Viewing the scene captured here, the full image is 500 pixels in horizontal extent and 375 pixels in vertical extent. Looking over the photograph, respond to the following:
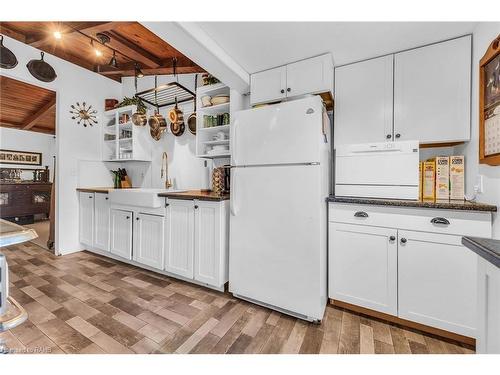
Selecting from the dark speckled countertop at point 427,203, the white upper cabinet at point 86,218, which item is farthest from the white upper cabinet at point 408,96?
the white upper cabinet at point 86,218

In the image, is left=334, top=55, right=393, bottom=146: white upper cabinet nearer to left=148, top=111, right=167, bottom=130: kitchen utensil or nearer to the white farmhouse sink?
the white farmhouse sink

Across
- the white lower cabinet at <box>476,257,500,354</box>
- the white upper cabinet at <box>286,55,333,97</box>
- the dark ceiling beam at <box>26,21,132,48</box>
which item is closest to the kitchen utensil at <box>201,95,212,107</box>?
the white upper cabinet at <box>286,55,333,97</box>

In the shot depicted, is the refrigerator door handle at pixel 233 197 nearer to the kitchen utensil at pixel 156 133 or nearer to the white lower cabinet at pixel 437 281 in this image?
the white lower cabinet at pixel 437 281

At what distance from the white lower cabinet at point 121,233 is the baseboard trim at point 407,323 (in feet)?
7.66

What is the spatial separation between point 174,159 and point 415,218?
2.86 m

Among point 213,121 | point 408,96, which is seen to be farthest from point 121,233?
point 408,96

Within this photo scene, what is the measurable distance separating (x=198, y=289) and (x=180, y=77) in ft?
9.14

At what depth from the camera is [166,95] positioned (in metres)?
3.00

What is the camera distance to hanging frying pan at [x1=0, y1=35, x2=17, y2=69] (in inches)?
98.0

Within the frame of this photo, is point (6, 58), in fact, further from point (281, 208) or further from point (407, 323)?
point (407, 323)

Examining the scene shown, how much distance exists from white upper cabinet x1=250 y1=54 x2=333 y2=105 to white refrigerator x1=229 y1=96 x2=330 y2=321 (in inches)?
15.0

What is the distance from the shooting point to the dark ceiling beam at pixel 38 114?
4.47 m
